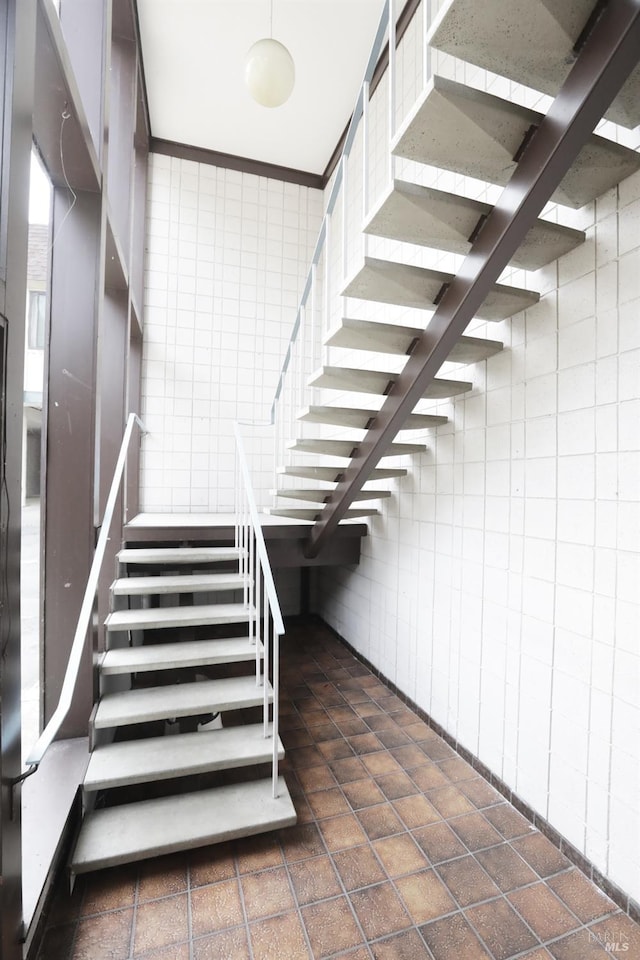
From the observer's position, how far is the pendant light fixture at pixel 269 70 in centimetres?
270

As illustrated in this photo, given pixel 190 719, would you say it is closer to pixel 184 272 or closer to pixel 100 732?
pixel 100 732

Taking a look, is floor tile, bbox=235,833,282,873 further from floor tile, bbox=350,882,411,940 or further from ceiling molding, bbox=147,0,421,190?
ceiling molding, bbox=147,0,421,190

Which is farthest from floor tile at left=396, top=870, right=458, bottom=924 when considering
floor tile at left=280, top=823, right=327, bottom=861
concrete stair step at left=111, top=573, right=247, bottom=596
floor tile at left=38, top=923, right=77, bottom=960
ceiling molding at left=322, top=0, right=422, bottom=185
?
ceiling molding at left=322, top=0, right=422, bottom=185

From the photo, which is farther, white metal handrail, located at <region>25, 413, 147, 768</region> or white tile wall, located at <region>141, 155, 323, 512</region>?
white tile wall, located at <region>141, 155, 323, 512</region>

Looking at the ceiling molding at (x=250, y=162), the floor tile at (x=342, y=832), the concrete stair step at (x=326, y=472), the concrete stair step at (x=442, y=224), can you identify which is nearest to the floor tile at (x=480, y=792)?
the floor tile at (x=342, y=832)

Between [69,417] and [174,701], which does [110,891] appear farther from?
[69,417]

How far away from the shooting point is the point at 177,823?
1.87 metres

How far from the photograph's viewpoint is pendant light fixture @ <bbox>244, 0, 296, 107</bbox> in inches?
106

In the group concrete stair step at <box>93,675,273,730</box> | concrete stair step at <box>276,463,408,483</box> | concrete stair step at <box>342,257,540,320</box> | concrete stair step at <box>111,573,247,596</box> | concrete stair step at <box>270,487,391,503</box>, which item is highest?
concrete stair step at <box>342,257,540,320</box>

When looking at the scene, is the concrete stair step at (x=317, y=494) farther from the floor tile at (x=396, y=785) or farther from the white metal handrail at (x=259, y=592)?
the floor tile at (x=396, y=785)

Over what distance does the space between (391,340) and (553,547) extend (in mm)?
1211

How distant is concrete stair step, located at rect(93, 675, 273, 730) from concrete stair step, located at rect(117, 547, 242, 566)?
0.86 m

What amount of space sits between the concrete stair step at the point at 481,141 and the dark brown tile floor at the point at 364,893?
2628mm

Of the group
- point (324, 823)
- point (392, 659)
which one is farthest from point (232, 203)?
point (324, 823)
